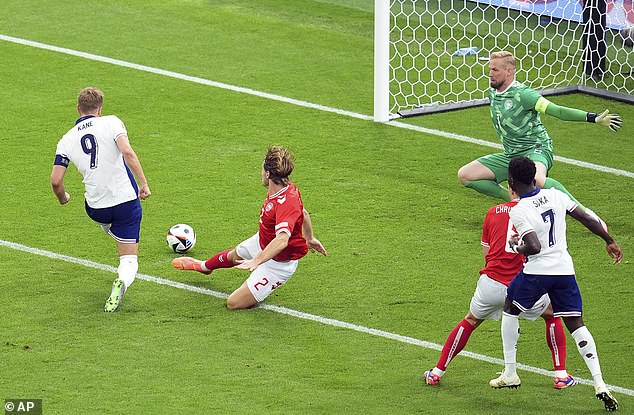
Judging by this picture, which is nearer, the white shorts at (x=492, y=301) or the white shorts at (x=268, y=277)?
the white shorts at (x=492, y=301)

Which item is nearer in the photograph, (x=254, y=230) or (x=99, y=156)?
(x=99, y=156)

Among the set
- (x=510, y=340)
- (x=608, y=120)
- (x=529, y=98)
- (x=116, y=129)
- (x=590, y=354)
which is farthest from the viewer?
(x=529, y=98)

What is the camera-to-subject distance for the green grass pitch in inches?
315

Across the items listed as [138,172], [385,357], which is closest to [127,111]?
[138,172]

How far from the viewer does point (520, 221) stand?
24.4 feet

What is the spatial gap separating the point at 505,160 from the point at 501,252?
307cm

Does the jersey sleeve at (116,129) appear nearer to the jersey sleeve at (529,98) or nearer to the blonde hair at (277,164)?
the blonde hair at (277,164)

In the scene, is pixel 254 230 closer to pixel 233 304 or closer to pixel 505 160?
pixel 233 304

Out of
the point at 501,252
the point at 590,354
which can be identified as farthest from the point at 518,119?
the point at 590,354

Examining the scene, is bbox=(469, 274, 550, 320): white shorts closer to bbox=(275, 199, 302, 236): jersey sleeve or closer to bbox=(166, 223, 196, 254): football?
bbox=(275, 199, 302, 236): jersey sleeve

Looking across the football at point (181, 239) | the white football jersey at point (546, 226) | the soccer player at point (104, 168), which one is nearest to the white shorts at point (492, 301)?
the white football jersey at point (546, 226)

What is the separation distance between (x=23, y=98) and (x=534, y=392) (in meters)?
8.64

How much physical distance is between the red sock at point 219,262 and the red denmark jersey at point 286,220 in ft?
1.39

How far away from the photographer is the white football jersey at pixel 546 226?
7453mm
